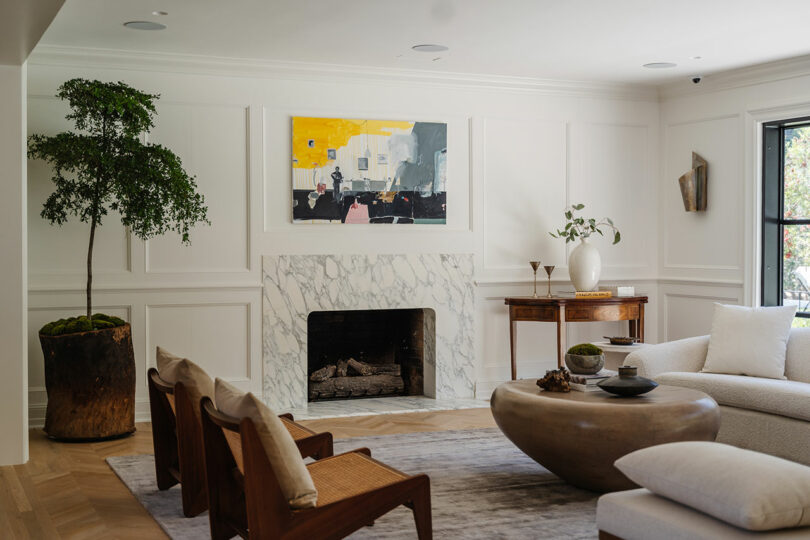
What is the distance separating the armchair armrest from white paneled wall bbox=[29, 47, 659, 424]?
6.25ft

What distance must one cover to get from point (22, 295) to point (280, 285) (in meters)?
2.02

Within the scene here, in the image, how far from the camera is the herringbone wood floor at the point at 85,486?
3.70 meters

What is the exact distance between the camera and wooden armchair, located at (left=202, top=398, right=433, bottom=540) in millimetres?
2734

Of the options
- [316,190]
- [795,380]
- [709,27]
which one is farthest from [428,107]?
[795,380]

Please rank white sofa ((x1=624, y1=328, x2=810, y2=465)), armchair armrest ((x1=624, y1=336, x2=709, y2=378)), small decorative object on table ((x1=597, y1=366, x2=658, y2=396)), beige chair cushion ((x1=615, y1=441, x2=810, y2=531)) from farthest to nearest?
armchair armrest ((x1=624, y1=336, x2=709, y2=378)), white sofa ((x1=624, y1=328, x2=810, y2=465)), small decorative object on table ((x1=597, y1=366, x2=658, y2=396)), beige chair cushion ((x1=615, y1=441, x2=810, y2=531))

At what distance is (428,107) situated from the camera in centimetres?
686

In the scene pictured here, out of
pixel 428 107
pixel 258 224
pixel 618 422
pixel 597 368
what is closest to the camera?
pixel 618 422

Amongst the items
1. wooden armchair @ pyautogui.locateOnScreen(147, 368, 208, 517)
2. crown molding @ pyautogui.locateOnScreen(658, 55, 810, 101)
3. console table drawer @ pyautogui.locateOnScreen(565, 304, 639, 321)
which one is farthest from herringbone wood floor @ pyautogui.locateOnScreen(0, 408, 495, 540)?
crown molding @ pyautogui.locateOnScreen(658, 55, 810, 101)

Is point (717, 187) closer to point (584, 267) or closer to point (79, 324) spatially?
point (584, 267)

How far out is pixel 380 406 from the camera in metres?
6.64

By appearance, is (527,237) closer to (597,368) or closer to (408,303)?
(408,303)

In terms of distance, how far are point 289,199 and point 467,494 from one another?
3.08 metres

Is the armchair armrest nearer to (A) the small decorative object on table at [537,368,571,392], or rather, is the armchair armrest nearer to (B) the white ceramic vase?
(A) the small decorative object on table at [537,368,571,392]

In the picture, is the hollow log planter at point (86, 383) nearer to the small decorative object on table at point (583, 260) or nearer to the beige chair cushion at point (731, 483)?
the small decorative object on table at point (583, 260)
